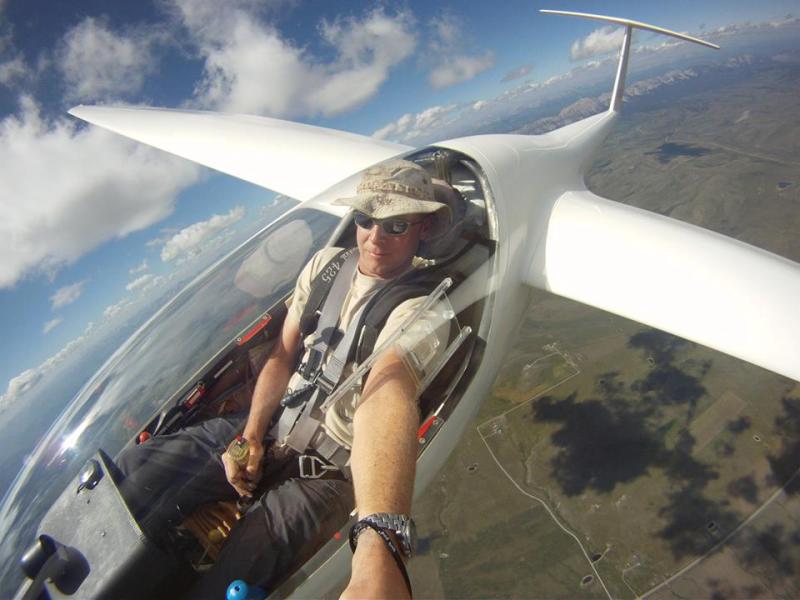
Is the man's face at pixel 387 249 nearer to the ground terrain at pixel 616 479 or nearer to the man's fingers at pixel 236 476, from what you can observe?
the man's fingers at pixel 236 476

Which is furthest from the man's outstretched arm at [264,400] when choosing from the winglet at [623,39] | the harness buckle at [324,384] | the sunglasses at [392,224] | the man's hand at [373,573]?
the winglet at [623,39]

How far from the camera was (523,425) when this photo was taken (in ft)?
102

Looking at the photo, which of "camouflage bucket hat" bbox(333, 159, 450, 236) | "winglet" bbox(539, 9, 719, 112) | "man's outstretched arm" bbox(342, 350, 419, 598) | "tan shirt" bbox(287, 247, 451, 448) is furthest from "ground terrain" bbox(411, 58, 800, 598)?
"man's outstretched arm" bbox(342, 350, 419, 598)

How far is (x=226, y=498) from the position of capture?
2117mm

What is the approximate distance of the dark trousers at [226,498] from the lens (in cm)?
178

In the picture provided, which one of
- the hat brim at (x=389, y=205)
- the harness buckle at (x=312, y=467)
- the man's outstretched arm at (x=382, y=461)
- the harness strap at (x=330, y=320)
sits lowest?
the harness buckle at (x=312, y=467)

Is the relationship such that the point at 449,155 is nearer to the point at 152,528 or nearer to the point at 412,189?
the point at 412,189

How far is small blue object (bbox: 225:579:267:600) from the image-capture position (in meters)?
1.67

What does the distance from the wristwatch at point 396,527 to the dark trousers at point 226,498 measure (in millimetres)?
553

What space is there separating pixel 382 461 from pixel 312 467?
0.74m

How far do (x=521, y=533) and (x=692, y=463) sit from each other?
1382cm

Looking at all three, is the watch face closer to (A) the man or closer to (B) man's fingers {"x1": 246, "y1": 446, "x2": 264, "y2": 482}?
(A) the man

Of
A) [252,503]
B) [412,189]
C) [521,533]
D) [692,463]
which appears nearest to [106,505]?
[252,503]

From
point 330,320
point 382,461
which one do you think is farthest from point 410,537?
point 330,320
